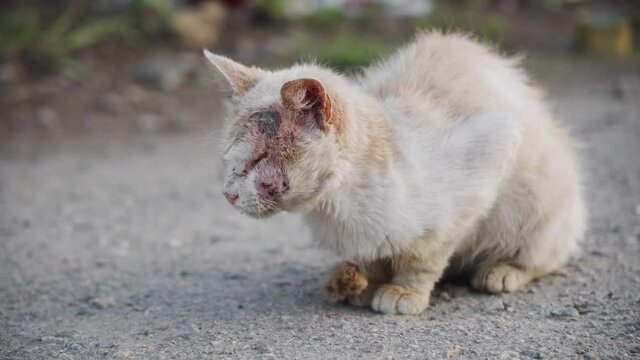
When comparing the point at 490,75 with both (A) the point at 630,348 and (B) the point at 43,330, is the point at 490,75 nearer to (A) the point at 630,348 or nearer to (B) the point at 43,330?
(A) the point at 630,348

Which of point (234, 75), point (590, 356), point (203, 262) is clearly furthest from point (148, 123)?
point (590, 356)

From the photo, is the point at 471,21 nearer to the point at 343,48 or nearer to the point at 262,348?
the point at 343,48

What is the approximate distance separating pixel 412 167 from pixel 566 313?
0.99 metres

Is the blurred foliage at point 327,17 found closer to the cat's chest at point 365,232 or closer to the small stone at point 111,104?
the small stone at point 111,104

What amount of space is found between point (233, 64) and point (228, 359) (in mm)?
1229

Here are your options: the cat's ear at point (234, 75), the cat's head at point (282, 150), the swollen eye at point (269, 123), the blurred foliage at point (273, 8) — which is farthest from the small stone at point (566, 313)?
the blurred foliage at point (273, 8)

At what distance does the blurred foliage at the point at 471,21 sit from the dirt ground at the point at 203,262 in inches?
36.5

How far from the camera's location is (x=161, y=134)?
7844 millimetres

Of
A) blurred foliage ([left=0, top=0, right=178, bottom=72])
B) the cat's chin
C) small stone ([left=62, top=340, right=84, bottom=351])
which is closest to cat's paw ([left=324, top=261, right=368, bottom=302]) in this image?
the cat's chin

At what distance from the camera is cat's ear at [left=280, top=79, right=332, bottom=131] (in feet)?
10.4

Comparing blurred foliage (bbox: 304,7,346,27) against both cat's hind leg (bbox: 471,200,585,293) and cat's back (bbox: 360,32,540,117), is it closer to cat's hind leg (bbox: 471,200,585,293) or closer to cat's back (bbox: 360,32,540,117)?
cat's back (bbox: 360,32,540,117)

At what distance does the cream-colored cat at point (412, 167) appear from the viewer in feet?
10.7

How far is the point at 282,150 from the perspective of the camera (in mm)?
3254

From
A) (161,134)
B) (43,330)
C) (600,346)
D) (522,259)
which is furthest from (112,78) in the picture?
(600,346)
